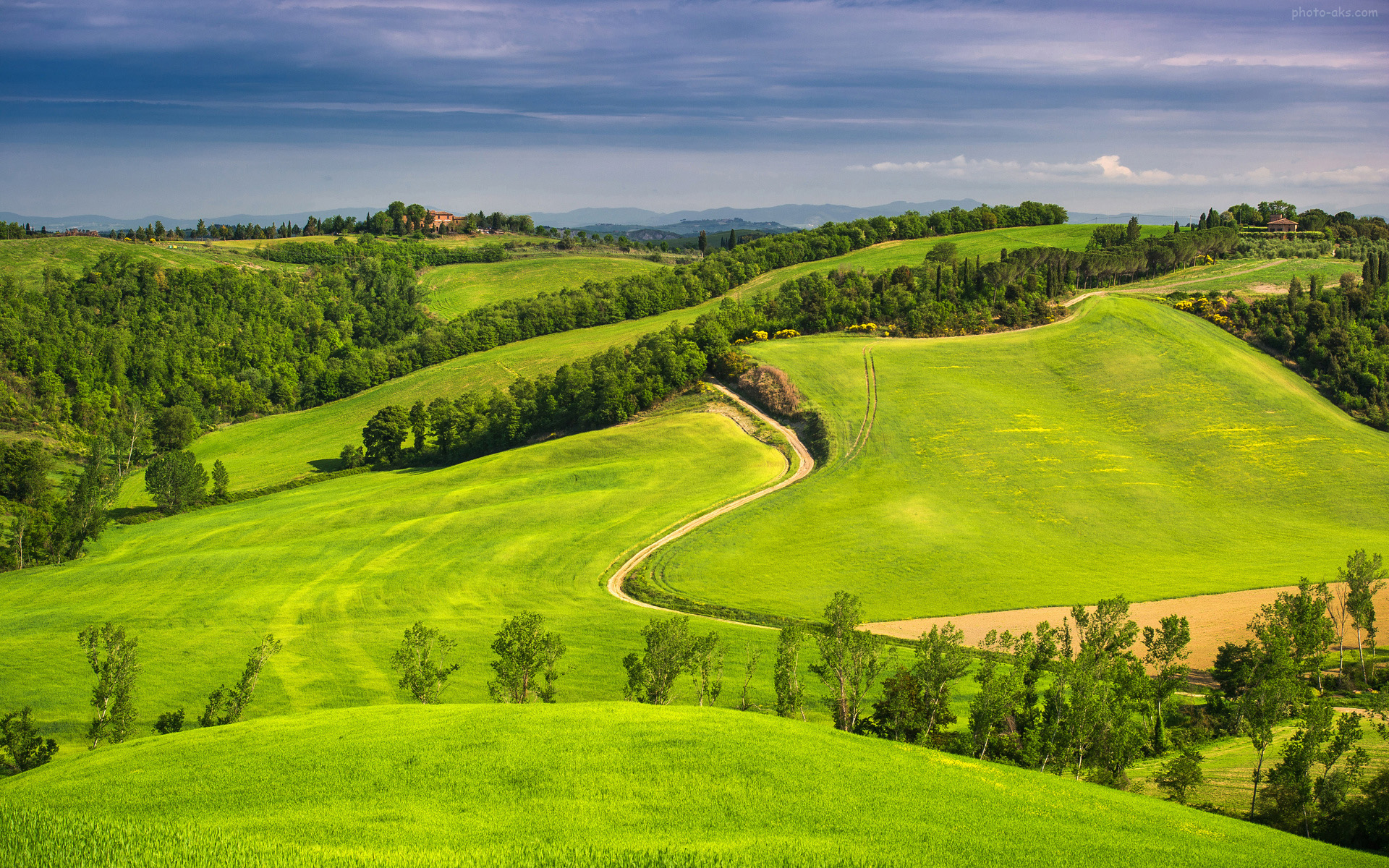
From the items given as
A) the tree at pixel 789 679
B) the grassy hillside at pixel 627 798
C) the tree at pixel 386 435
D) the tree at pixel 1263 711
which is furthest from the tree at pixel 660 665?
the tree at pixel 386 435

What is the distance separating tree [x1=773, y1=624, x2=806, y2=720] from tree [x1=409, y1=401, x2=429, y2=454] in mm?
107542

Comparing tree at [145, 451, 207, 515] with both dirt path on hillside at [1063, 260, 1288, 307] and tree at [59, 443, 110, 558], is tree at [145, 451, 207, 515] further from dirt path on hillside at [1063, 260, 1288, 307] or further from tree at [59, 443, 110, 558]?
dirt path on hillside at [1063, 260, 1288, 307]

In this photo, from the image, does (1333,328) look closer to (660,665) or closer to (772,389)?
(772,389)

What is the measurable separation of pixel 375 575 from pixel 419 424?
6702cm

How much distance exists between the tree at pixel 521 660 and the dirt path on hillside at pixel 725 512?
23.2 m

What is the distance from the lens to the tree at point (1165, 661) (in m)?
49.4

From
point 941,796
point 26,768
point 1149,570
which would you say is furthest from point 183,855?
point 1149,570

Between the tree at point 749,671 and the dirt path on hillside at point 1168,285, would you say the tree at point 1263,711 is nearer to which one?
the tree at point 749,671

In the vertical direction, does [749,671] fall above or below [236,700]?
above

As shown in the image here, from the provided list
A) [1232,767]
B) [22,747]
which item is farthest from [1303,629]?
[22,747]

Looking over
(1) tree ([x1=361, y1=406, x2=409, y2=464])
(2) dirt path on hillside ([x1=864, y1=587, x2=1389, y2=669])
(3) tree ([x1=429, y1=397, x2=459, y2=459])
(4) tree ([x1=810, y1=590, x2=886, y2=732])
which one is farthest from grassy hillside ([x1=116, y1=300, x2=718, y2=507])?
(4) tree ([x1=810, y1=590, x2=886, y2=732])

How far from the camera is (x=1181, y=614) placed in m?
66.1

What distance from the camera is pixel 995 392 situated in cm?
11831

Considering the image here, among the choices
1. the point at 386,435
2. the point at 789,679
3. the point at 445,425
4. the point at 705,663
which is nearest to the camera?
the point at 789,679
